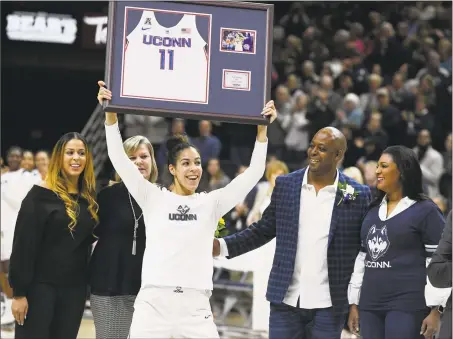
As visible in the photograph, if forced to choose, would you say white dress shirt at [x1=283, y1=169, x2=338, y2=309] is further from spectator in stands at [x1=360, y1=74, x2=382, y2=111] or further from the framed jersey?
spectator in stands at [x1=360, y1=74, x2=382, y2=111]

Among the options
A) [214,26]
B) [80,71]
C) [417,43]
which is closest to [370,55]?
[417,43]

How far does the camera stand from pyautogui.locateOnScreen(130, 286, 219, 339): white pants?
4.86 m

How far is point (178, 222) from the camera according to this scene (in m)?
5.00

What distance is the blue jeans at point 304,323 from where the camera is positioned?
5.19m

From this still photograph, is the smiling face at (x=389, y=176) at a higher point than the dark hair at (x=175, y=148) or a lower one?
lower

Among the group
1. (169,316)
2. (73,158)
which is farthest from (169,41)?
(169,316)

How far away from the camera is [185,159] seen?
5.14 m

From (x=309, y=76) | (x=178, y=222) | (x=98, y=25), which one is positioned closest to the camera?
(x=178, y=222)

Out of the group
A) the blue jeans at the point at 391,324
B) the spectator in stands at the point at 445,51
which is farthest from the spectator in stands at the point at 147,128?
the blue jeans at the point at 391,324

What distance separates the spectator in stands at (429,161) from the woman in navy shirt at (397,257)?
7.38 metres

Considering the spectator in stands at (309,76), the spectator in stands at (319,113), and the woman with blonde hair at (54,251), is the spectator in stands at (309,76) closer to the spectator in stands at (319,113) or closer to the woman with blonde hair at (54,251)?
the spectator in stands at (319,113)

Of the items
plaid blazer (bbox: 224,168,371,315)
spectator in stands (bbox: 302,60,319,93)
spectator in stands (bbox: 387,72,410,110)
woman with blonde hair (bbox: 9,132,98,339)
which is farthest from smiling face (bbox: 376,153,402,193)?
spectator in stands (bbox: 302,60,319,93)

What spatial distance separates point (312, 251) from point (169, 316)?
3.07ft

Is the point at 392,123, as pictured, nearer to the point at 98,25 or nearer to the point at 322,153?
the point at 98,25
